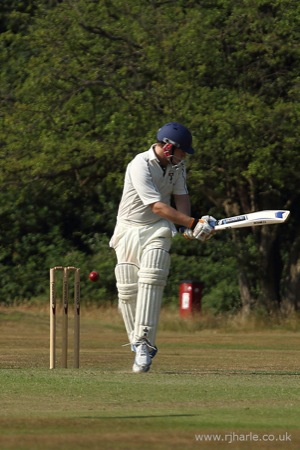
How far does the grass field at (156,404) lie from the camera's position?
6113 millimetres

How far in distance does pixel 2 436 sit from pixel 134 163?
402 cm

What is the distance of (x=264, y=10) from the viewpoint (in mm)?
20297

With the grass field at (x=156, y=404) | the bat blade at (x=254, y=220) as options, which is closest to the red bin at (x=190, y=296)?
the grass field at (x=156, y=404)

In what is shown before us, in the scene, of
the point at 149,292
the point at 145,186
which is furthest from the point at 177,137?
the point at 149,292

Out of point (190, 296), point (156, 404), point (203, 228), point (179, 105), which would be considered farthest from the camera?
point (190, 296)

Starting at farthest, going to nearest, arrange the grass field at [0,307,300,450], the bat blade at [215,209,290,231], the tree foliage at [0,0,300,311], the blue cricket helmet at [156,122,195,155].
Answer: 1. the tree foliage at [0,0,300,311]
2. the blue cricket helmet at [156,122,195,155]
3. the bat blade at [215,209,290,231]
4. the grass field at [0,307,300,450]

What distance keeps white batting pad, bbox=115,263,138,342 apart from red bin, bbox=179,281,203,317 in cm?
1279


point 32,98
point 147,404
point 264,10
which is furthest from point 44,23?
point 147,404

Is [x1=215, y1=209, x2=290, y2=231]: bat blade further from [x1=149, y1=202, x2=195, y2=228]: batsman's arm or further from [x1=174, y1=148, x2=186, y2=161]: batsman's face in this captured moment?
[x1=174, y1=148, x2=186, y2=161]: batsman's face

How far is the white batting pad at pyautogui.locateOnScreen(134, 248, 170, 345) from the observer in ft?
31.8

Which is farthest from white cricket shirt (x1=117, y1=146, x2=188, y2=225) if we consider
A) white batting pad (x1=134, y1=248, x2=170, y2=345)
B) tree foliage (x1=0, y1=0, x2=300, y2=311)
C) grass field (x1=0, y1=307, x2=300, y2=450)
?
tree foliage (x1=0, y1=0, x2=300, y2=311)

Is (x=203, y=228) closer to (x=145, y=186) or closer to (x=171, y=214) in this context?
(x=171, y=214)

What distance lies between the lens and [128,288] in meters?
9.89

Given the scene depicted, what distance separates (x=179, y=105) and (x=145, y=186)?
10334mm
